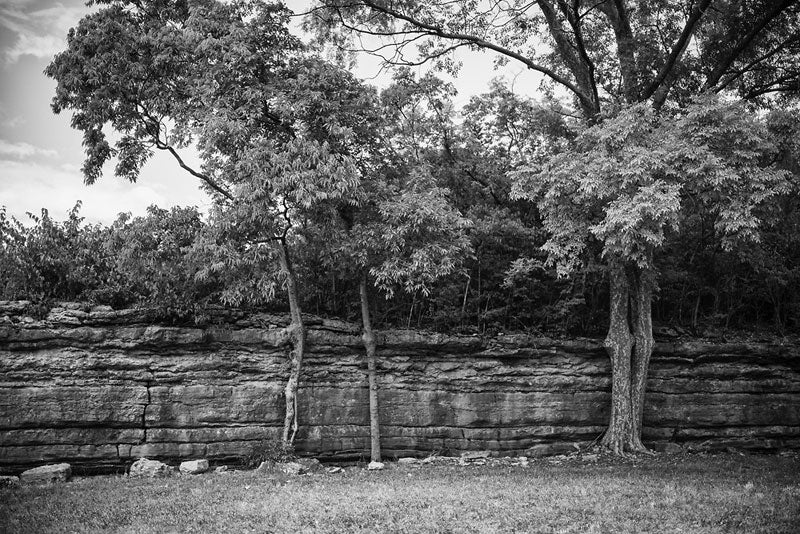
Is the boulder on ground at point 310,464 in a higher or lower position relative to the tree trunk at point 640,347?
lower

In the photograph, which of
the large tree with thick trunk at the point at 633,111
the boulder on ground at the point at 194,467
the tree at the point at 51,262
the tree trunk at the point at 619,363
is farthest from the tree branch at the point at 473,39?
the boulder on ground at the point at 194,467

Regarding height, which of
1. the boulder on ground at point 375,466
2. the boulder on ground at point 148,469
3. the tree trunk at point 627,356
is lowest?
the boulder on ground at point 375,466

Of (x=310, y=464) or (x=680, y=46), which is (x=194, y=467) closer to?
Result: (x=310, y=464)

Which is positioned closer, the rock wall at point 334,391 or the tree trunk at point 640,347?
the rock wall at point 334,391

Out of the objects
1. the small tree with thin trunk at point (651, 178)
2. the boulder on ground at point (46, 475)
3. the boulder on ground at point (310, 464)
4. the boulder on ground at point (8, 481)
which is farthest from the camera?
the boulder on ground at point (310, 464)

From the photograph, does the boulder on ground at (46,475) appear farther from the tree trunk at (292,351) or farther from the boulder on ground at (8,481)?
the tree trunk at (292,351)

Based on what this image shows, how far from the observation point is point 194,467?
47.2ft

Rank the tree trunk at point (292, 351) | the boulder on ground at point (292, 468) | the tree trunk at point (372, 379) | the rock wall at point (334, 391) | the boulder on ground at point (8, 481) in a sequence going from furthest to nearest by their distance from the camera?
the tree trunk at point (372, 379) < the tree trunk at point (292, 351) < the rock wall at point (334, 391) < the boulder on ground at point (292, 468) < the boulder on ground at point (8, 481)

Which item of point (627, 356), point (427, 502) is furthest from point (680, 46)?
point (427, 502)

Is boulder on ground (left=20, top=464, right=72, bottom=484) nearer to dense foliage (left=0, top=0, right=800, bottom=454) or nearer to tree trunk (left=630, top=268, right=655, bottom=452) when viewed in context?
dense foliage (left=0, top=0, right=800, bottom=454)

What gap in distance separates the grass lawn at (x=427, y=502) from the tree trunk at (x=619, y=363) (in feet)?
8.28

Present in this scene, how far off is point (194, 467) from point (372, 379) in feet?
17.0

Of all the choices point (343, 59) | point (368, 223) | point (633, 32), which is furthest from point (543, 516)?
point (633, 32)

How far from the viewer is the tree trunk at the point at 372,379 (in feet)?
53.7
